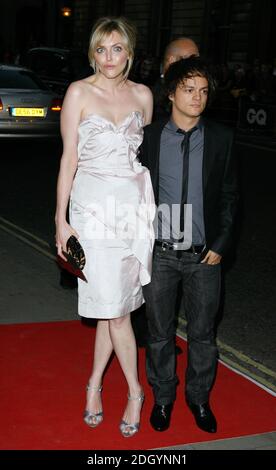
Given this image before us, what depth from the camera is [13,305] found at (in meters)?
5.42

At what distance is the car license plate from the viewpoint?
12.6 meters

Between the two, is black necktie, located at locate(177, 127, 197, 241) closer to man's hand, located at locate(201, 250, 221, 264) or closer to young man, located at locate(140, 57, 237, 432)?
young man, located at locate(140, 57, 237, 432)

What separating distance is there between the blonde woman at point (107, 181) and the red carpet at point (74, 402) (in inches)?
8.4

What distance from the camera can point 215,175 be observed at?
11.2 ft

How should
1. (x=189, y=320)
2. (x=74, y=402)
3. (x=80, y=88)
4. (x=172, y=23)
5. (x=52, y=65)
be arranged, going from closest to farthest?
1. (x=80, y=88)
2. (x=189, y=320)
3. (x=74, y=402)
4. (x=52, y=65)
5. (x=172, y=23)

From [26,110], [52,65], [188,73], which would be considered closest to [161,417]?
[188,73]

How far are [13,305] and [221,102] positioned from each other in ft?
52.4

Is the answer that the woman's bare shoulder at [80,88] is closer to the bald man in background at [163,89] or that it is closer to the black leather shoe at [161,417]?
the bald man in background at [163,89]

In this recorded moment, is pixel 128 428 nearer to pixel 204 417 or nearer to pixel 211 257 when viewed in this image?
pixel 204 417

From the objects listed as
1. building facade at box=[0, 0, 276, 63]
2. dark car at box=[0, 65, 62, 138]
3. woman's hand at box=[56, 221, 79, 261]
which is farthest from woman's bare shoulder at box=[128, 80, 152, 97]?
building facade at box=[0, 0, 276, 63]

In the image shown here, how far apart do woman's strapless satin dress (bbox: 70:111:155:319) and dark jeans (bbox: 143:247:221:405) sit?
0.46 ft

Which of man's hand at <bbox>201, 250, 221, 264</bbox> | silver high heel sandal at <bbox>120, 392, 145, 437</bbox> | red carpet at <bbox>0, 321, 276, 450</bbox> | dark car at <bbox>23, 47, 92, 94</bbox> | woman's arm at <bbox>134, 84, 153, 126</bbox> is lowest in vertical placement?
dark car at <bbox>23, 47, 92, 94</bbox>

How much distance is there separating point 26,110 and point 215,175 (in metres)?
9.81
